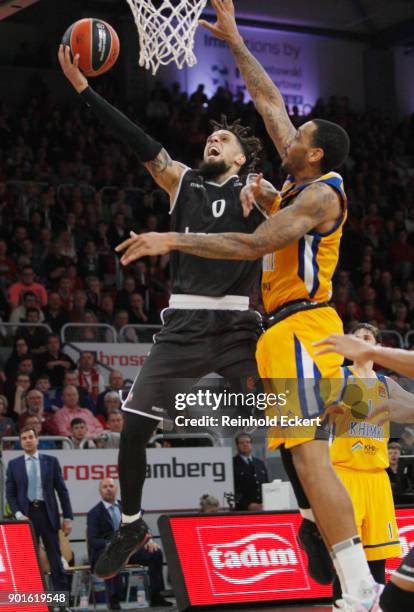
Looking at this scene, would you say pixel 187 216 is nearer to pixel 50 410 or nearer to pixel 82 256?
pixel 50 410

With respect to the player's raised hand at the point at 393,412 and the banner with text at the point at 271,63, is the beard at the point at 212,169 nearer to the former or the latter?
the player's raised hand at the point at 393,412

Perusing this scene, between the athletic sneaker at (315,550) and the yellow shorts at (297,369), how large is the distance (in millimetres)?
556

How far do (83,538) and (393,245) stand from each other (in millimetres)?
10104

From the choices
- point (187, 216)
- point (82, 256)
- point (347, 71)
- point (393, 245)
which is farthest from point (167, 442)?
point (347, 71)

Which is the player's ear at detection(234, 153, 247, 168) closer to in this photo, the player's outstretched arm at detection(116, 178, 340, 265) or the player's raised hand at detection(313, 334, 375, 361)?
the player's outstretched arm at detection(116, 178, 340, 265)

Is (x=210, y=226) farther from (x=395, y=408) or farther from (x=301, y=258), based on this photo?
(x=395, y=408)

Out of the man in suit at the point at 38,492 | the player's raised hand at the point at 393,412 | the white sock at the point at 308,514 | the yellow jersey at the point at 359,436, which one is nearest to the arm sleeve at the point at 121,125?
the yellow jersey at the point at 359,436

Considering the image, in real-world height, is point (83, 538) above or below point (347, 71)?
below

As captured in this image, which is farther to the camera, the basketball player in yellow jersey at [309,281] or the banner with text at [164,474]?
the banner with text at [164,474]

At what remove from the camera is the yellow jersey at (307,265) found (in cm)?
537

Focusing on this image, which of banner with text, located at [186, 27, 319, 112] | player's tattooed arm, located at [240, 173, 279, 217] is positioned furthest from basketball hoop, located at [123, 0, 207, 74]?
banner with text, located at [186, 27, 319, 112]

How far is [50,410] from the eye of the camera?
12.6m

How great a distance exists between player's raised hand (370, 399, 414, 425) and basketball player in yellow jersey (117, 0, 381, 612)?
1647 millimetres

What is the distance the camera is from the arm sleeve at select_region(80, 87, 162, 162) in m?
5.72
